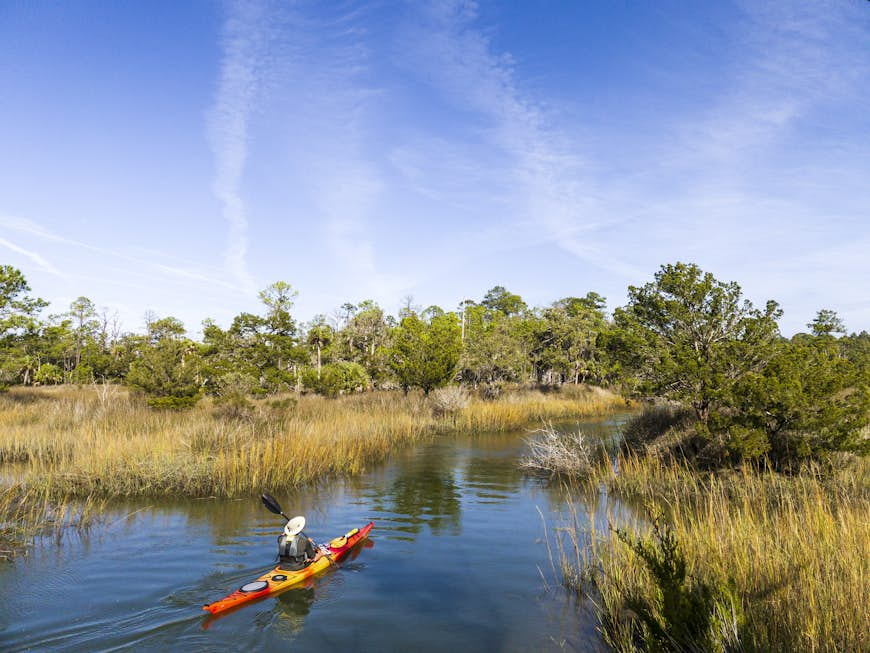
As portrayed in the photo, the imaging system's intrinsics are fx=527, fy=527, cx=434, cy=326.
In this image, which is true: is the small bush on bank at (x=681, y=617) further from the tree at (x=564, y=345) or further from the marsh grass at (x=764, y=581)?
the tree at (x=564, y=345)

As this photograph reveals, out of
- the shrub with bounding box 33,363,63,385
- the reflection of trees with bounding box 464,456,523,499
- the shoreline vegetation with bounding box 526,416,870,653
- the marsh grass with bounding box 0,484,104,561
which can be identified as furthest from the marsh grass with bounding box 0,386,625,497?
the shrub with bounding box 33,363,63,385

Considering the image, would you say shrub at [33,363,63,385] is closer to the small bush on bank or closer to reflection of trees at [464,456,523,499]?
reflection of trees at [464,456,523,499]

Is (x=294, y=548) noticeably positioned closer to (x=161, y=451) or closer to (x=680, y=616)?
(x=680, y=616)

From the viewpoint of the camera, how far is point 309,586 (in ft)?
23.5

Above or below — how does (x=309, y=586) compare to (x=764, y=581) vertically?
below

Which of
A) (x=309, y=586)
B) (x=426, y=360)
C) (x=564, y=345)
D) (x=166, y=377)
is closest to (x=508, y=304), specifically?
(x=564, y=345)

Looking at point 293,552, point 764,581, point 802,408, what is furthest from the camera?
point 802,408

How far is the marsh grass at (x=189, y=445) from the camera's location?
37.1 ft

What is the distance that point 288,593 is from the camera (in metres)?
6.88

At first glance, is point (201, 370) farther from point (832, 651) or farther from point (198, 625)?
point (832, 651)

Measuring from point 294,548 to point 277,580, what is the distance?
1.60ft

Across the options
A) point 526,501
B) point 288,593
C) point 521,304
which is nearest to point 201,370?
point 526,501

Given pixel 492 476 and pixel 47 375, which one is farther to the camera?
pixel 47 375

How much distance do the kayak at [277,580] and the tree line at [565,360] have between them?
25.2 feet
